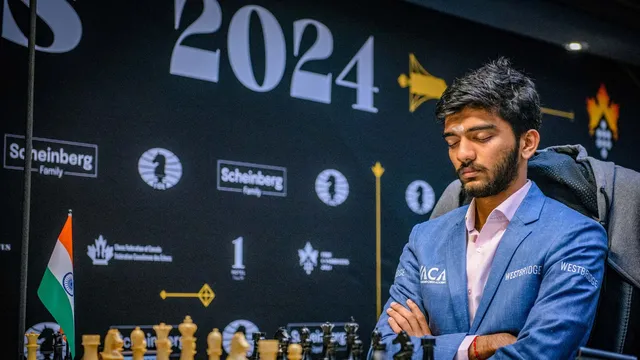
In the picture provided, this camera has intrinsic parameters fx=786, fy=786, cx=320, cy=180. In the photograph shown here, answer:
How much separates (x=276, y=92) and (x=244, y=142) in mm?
376

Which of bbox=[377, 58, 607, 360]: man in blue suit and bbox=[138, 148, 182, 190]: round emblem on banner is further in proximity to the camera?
bbox=[138, 148, 182, 190]: round emblem on banner

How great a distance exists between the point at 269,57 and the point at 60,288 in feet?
6.74

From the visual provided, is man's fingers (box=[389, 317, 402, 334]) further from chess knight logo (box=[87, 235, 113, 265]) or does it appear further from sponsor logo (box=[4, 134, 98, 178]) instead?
sponsor logo (box=[4, 134, 98, 178])

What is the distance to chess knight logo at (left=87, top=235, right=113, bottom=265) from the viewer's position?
12.2 ft

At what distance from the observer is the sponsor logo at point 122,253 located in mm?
3727

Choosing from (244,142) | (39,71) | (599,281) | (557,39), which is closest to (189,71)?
(244,142)

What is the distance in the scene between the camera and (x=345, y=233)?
463 centimetres

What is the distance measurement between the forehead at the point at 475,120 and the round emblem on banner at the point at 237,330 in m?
1.90

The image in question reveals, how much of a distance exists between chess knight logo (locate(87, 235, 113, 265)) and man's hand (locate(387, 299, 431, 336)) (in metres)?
1.64

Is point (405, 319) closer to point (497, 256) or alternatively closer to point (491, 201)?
point (497, 256)

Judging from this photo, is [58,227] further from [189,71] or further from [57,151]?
[189,71]

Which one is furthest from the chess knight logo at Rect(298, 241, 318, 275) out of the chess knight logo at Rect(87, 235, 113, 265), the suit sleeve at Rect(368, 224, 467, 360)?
the suit sleeve at Rect(368, 224, 467, 360)

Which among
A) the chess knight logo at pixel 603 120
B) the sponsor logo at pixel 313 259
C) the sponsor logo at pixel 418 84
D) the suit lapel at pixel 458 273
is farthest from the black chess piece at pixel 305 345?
the chess knight logo at pixel 603 120

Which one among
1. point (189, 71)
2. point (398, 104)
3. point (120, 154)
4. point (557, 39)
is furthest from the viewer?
point (557, 39)
